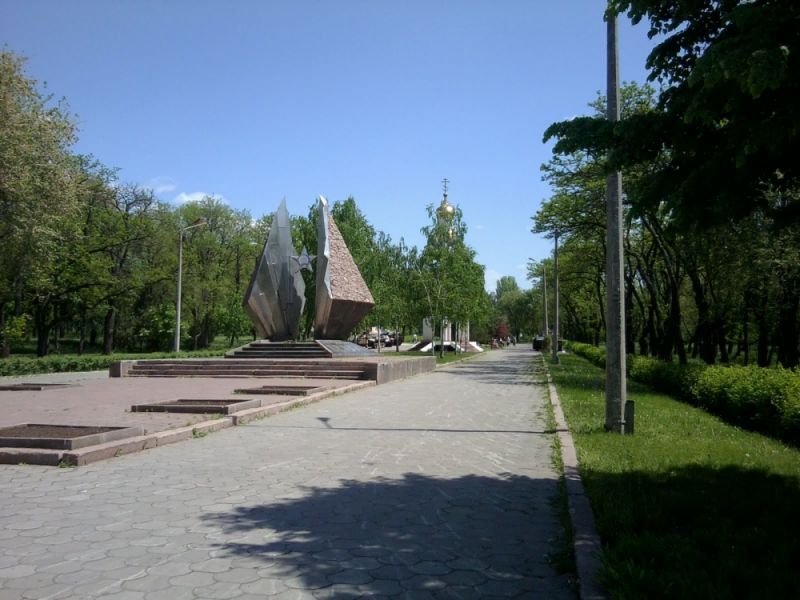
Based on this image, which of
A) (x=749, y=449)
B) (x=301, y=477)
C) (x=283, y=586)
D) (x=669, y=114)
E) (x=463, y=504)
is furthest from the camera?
(x=749, y=449)

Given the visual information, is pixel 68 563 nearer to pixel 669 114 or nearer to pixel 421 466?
pixel 421 466

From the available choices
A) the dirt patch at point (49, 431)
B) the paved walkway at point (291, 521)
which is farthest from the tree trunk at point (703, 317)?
the dirt patch at point (49, 431)

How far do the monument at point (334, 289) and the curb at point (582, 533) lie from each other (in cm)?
1990

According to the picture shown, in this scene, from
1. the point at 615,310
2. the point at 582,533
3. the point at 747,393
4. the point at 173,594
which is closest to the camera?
the point at 173,594

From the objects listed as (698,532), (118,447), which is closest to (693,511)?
(698,532)

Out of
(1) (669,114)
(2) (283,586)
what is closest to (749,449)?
(1) (669,114)

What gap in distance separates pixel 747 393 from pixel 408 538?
8.82 meters

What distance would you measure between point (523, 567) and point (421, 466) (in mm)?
3302

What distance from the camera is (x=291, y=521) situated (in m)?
5.35

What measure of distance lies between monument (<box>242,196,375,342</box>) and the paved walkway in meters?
18.2

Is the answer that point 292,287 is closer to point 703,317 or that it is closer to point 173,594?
point 703,317

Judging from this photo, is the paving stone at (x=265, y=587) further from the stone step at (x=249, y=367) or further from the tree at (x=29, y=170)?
the tree at (x=29, y=170)

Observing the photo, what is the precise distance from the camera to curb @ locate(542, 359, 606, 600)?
151 inches

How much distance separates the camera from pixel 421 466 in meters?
7.64
